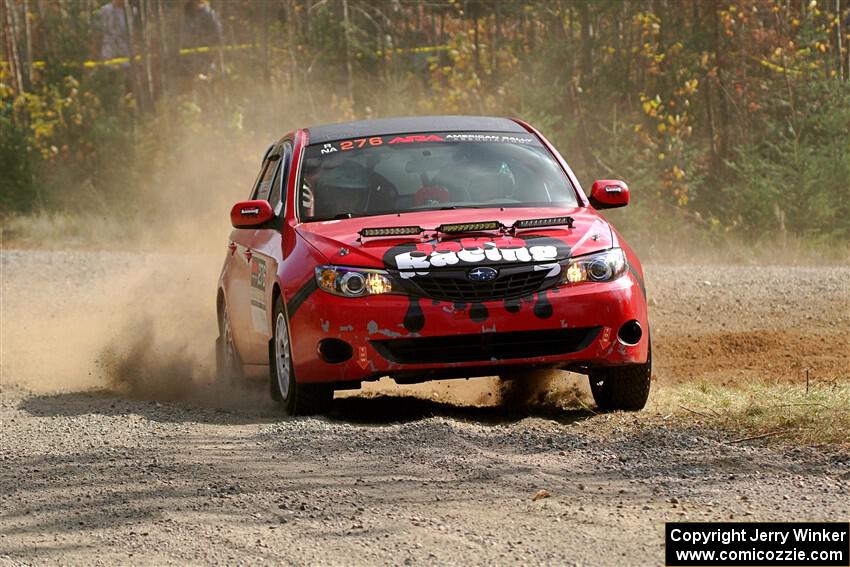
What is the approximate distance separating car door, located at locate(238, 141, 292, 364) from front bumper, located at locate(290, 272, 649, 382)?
75cm

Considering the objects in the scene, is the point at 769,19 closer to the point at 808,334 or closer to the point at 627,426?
the point at 808,334

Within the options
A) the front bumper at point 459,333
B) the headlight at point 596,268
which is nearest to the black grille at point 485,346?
the front bumper at point 459,333

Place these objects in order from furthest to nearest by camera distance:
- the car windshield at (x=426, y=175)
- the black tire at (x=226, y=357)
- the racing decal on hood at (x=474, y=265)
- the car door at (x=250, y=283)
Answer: the black tire at (x=226, y=357)
the car door at (x=250, y=283)
the car windshield at (x=426, y=175)
the racing decal on hood at (x=474, y=265)

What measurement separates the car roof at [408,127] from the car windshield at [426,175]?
0.31ft

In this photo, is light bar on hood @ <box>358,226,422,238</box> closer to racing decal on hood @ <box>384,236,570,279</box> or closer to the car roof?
racing decal on hood @ <box>384,236,570,279</box>

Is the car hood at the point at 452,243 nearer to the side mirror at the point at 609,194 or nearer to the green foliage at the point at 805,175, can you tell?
the side mirror at the point at 609,194

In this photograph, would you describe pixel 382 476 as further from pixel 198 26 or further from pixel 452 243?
pixel 198 26

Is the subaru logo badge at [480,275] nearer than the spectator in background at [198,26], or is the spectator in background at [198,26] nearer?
the subaru logo badge at [480,275]

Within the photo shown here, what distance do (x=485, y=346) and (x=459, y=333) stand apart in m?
0.19

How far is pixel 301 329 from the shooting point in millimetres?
8086

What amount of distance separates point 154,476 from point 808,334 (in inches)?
310

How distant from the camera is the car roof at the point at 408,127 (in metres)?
9.64

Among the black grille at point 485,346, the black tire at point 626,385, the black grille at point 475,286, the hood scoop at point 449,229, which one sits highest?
the hood scoop at point 449,229

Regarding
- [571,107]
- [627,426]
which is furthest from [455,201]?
[571,107]
